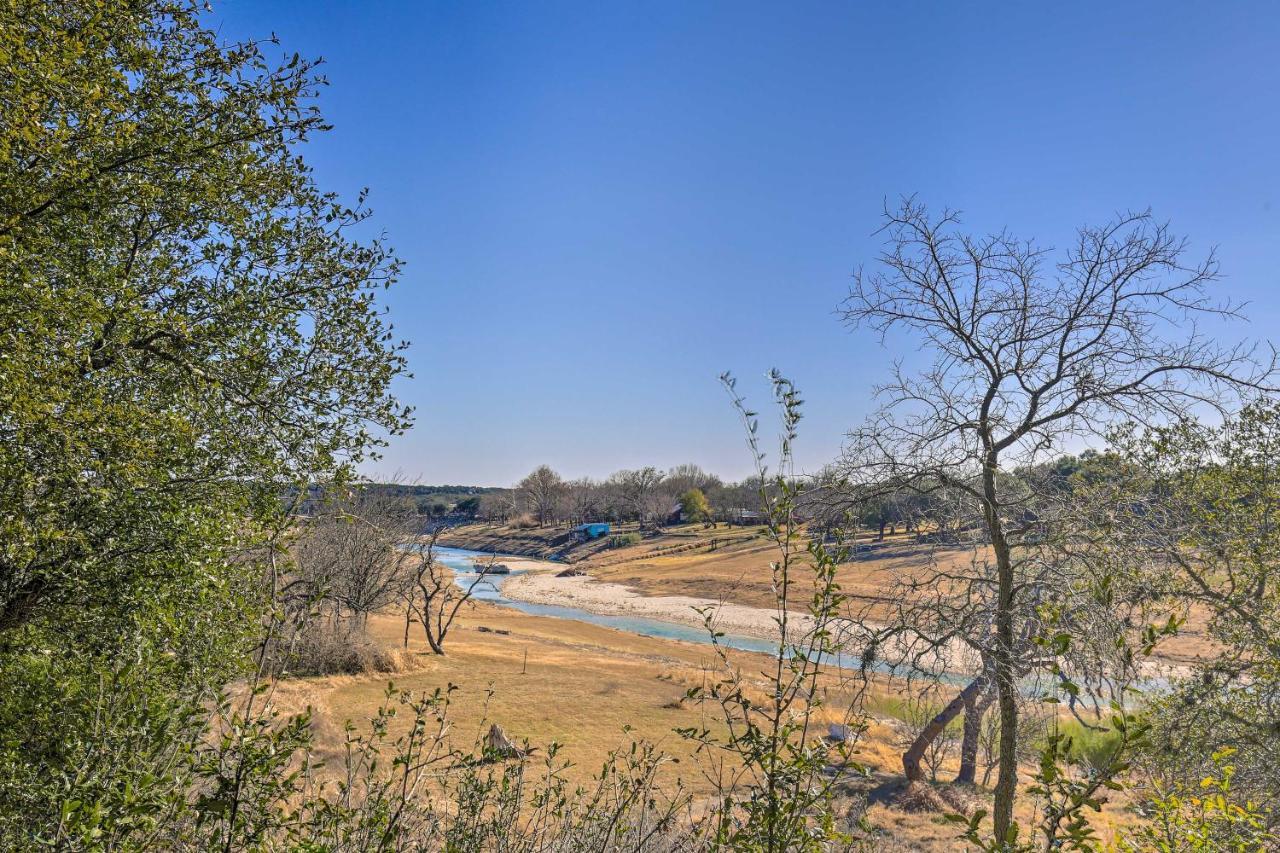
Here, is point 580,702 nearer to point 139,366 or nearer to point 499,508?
point 139,366

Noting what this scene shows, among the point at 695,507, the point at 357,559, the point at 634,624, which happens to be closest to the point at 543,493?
the point at 695,507

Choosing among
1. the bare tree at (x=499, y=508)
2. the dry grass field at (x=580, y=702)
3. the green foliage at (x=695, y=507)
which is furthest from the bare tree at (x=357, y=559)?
the bare tree at (x=499, y=508)

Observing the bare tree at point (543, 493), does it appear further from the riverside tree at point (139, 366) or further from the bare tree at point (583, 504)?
the riverside tree at point (139, 366)

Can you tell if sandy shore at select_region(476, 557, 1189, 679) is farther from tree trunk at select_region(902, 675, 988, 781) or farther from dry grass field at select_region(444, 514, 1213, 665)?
tree trunk at select_region(902, 675, 988, 781)

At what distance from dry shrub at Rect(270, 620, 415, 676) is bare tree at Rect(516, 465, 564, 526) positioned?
4423 inches

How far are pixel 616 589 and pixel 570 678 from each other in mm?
44575

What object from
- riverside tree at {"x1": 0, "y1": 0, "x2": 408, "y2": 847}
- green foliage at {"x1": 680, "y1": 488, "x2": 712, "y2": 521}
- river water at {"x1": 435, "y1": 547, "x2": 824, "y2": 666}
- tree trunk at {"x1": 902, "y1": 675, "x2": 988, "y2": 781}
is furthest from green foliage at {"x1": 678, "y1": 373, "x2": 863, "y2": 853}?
green foliage at {"x1": 680, "y1": 488, "x2": 712, "y2": 521}

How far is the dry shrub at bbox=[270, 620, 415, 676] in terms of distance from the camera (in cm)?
2380

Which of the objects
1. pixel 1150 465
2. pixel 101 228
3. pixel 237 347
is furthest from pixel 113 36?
pixel 1150 465

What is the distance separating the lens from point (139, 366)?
22.2 feet

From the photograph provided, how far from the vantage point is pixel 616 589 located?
233 ft

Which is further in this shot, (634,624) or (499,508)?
(499,508)

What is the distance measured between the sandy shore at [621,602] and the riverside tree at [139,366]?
129 ft

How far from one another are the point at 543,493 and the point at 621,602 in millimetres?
77923
